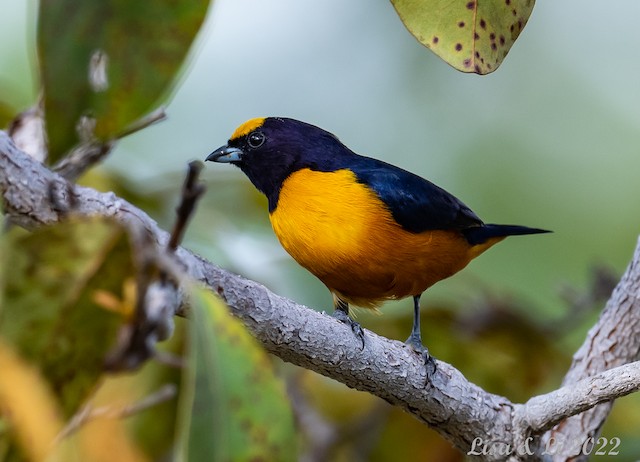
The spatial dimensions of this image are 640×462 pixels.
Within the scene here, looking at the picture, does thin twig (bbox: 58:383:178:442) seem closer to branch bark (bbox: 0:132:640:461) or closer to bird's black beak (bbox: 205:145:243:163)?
branch bark (bbox: 0:132:640:461)

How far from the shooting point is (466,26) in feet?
6.12

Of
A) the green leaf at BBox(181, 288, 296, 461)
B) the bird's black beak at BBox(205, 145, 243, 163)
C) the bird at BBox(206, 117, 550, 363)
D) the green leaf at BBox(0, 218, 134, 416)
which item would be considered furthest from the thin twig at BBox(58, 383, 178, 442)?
the bird's black beak at BBox(205, 145, 243, 163)

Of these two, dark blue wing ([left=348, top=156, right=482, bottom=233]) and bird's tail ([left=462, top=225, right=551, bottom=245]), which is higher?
dark blue wing ([left=348, top=156, right=482, bottom=233])

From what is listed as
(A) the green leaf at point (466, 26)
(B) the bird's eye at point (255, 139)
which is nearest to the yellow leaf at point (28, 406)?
(A) the green leaf at point (466, 26)

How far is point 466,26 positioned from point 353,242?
147 centimetres

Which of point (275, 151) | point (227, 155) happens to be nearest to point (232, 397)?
point (275, 151)

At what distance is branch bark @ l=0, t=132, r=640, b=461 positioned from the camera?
1777 millimetres

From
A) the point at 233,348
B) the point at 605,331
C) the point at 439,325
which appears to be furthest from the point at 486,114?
the point at 233,348

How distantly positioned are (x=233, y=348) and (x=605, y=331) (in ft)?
6.62

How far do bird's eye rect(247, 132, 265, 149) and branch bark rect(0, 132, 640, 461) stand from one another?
4.92 ft

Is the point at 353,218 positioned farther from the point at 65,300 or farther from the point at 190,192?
the point at 190,192

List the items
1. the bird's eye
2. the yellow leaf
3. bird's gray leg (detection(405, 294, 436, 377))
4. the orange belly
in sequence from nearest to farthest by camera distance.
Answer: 1. the yellow leaf
2. bird's gray leg (detection(405, 294, 436, 377))
3. the orange belly
4. the bird's eye

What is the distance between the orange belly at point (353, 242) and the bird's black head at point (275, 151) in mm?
109

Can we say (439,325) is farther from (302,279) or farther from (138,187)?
(138,187)
